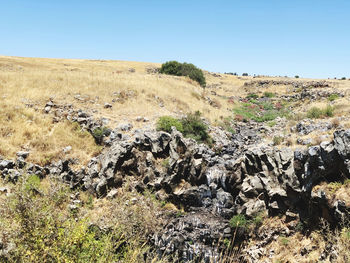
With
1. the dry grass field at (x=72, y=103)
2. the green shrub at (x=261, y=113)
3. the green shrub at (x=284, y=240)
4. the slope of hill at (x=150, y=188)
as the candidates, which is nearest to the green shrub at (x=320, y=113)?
the slope of hill at (x=150, y=188)

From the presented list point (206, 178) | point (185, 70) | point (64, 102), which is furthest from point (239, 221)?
point (185, 70)

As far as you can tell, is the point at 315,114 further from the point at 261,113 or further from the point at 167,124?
the point at 167,124

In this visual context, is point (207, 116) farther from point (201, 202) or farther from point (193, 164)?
point (201, 202)

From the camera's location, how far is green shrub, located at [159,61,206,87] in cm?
4275

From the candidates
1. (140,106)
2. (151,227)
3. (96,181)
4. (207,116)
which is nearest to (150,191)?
(151,227)

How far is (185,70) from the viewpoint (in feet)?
146

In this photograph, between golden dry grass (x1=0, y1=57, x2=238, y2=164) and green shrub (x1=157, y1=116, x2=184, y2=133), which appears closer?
golden dry grass (x1=0, y1=57, x2=238, y2=164)

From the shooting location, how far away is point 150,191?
1180 centimetres

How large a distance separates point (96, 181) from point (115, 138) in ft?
10.8

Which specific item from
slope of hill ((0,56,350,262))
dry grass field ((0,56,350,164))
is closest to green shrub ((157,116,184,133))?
slope of hill ((0,56,350,262))

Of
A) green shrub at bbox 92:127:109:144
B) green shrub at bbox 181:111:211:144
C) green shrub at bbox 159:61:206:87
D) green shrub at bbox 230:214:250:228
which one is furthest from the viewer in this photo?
A: green shrub at bbox 159:61:206:87

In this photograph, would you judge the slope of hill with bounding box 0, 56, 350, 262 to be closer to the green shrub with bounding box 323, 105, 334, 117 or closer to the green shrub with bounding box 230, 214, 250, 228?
the green shrub with bounding box 230, 214, 250, 228

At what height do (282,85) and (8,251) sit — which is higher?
(282,85)

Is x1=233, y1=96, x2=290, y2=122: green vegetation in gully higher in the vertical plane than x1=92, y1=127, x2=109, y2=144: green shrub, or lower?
higher
